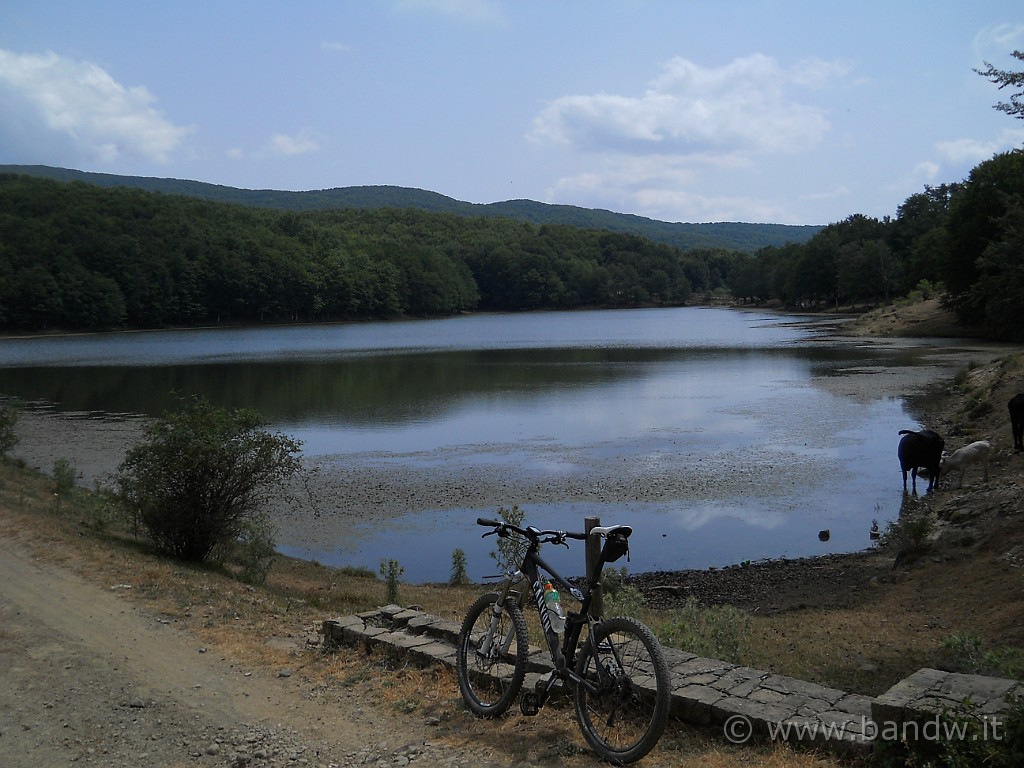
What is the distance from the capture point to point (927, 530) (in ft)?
42.5

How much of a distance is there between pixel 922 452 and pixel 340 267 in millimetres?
123114

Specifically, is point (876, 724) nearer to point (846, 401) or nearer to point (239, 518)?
point (239, 518)

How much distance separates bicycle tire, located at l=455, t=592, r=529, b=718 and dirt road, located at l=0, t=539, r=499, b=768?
44 centimetres

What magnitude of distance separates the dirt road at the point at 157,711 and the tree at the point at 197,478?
3815 mm

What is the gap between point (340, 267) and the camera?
442ft

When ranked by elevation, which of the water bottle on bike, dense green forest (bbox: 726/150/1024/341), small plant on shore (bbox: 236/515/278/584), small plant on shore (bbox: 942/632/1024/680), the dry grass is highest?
dense green forest (bbox: 726/150/1024/341)

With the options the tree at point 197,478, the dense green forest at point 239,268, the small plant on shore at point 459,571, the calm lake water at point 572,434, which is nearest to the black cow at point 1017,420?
the calm lake water at point 572,434

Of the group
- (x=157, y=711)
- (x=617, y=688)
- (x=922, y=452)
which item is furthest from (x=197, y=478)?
(x=922, y=452)

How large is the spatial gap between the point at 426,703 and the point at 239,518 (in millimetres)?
7328

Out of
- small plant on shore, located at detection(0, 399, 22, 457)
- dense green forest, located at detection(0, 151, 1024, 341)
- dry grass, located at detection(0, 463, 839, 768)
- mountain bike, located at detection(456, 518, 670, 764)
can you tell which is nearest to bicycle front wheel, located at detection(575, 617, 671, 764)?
mountain bike, located at detection(456, 518, 670, 764)

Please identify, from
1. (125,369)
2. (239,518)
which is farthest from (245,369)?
(239,518)

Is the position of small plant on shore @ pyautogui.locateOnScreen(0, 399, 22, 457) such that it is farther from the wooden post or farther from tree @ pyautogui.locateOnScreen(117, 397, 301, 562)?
the wooden post

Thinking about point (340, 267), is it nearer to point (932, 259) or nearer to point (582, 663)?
point (932, 259)

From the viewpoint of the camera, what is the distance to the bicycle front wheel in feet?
16.1
